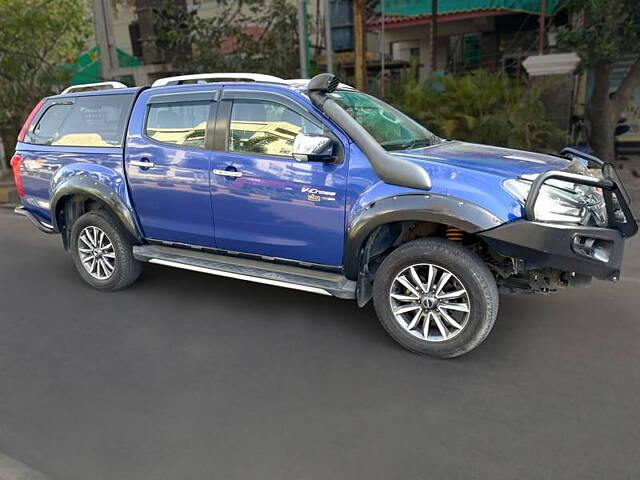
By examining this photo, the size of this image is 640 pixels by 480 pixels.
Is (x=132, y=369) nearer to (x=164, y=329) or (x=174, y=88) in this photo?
(x=164, y=329)

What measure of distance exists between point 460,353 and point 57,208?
13.4 feet

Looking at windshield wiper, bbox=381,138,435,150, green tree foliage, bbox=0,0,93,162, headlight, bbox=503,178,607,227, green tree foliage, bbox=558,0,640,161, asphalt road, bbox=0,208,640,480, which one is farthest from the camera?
green tree foliage, bbox=0,0,93,162

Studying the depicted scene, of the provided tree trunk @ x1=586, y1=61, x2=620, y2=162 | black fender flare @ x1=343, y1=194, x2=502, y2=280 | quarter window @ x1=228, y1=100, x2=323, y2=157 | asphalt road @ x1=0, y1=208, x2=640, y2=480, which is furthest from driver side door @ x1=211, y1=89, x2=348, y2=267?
tree trunk @ x1=586, y1=61, x2=620, y2=162

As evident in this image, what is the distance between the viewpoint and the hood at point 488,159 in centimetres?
363

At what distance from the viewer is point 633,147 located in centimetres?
1370

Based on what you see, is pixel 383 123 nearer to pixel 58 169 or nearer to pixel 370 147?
pixel 370 147

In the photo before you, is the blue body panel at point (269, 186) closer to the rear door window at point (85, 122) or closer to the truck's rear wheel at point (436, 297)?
A: the rear door window at point (85, 122)

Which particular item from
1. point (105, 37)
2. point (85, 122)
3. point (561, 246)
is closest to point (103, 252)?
point (85, 122)

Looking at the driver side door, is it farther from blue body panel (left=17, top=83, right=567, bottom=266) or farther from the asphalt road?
the asphalt road

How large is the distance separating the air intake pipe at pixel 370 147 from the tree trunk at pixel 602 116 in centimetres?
718

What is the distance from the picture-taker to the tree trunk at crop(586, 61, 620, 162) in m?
9.34

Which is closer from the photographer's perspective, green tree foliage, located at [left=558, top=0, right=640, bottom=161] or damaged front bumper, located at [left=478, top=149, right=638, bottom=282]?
damaged front bumper, located at [left=478, top=149, right=638, bottom=282]

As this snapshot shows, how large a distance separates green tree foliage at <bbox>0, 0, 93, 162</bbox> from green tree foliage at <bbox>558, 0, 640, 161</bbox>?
10898 mm

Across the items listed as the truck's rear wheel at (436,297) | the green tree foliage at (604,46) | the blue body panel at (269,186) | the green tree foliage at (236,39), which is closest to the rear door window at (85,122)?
the blue body panel at (269,186)
